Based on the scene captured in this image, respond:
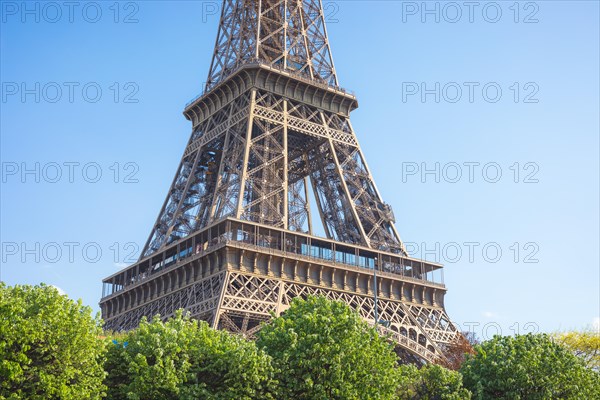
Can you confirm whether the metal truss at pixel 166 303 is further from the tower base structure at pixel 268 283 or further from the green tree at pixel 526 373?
the green tree at pixel 526 373

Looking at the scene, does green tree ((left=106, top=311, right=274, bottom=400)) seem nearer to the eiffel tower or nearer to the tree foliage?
the eiffel tower

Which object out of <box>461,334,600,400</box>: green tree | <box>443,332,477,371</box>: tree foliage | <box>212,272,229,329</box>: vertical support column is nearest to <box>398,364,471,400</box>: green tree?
<box>461,334,600,400</box>: green tree

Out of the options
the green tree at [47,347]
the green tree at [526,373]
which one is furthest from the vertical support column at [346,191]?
the green tree at [47,347]

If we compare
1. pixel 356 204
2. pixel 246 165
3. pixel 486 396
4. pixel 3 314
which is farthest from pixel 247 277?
pixel 3 314

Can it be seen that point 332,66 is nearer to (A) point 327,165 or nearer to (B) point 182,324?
(A) point 327,165

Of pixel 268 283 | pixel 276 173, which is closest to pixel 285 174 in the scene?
pixel 276 173

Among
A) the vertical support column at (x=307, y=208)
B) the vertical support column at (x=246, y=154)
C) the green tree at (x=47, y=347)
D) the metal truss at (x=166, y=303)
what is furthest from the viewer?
the vertical support column at (x=307, y=208)

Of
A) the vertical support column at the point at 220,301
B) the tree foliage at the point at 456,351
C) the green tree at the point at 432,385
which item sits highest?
the vertical support column at the point at 220,301
